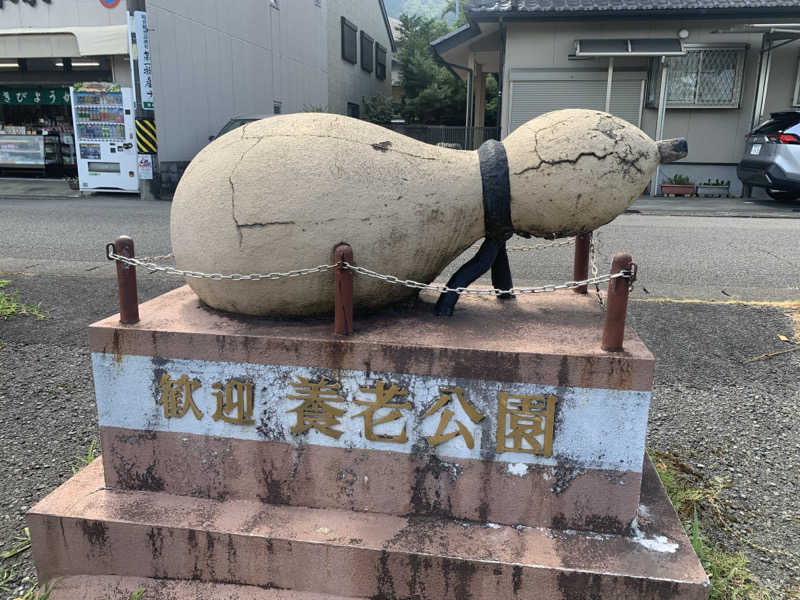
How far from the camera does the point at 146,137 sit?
11.4 meters

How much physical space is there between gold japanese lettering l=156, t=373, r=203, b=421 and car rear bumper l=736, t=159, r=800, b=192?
11803 mm

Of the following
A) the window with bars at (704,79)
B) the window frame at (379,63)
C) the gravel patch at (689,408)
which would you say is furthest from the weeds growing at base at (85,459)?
the window frame at (379,63)

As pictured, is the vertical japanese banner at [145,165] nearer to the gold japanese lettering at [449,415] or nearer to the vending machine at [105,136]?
the vending machine at [105,136]

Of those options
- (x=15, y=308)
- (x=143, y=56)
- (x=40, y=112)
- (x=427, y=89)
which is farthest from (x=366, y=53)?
(x=15, y=308)

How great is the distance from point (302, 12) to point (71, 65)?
20.5ft

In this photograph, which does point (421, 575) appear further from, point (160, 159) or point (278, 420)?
point (160, 159)

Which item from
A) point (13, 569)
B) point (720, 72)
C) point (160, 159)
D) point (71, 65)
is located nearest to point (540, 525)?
point (13, 569)

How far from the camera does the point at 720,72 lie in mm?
12633

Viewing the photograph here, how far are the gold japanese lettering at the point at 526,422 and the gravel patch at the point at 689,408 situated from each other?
94 cm

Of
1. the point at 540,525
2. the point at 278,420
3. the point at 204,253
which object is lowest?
the point at 540,525

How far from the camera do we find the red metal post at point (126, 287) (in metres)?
2.26

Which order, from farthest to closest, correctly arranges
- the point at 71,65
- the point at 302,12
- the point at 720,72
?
the point at 302,12
the point at 71,65
the point at 720,72

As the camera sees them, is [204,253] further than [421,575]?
Yes

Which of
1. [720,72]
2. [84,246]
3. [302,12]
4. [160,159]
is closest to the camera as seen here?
[84,246]
